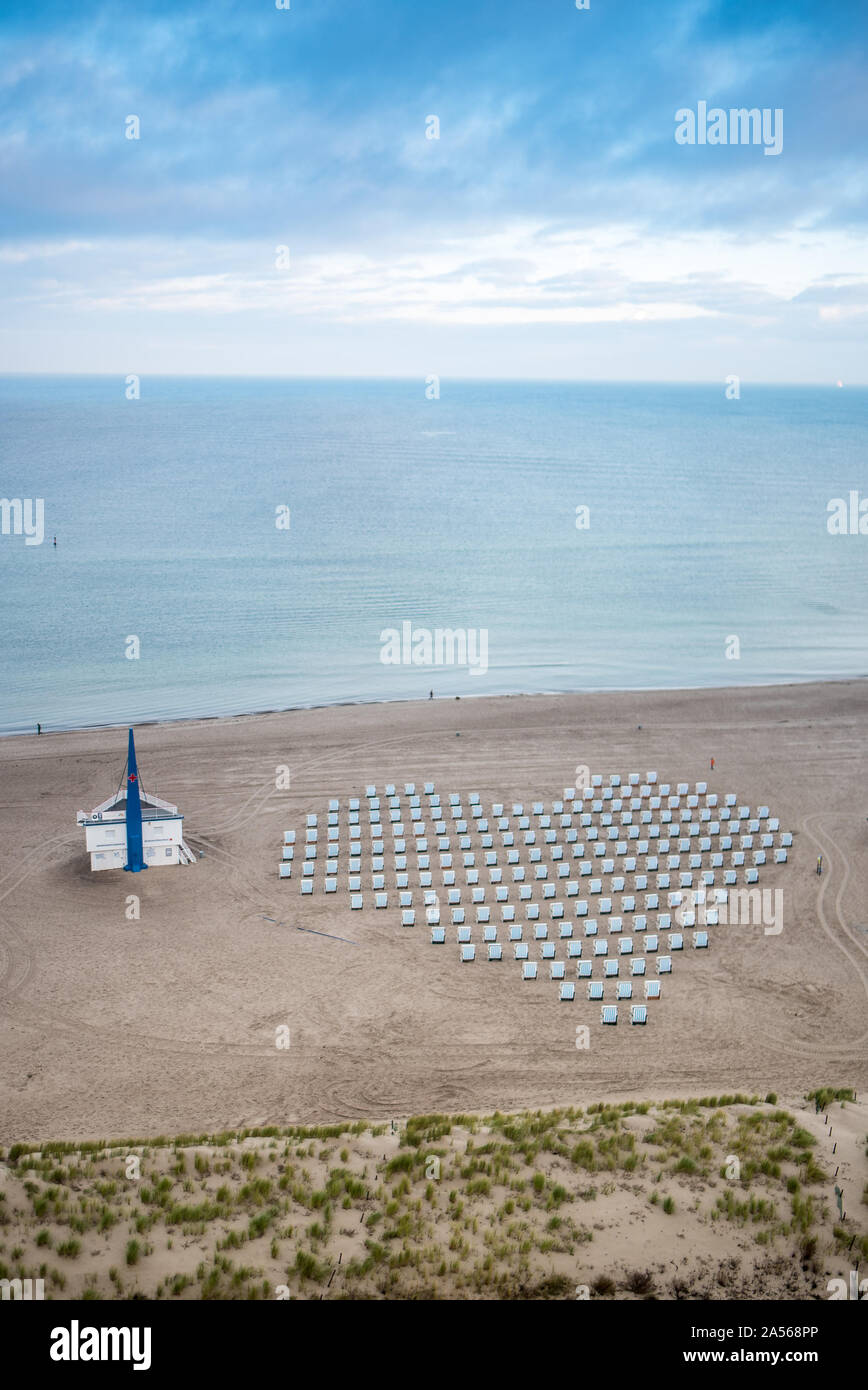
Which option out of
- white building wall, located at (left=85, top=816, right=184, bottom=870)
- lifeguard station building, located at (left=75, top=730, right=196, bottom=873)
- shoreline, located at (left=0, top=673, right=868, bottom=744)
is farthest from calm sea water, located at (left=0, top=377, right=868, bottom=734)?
white building wall, located at (left=85, top=816, right=184, bottom=870)

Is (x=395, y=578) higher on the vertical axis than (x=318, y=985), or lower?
higher

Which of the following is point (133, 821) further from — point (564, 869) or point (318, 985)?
point (564, 869)

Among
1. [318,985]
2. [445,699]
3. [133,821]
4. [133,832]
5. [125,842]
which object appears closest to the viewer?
[318,985]

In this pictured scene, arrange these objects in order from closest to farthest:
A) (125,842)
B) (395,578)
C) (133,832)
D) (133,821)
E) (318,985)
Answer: (318,985), (133,821), (133,832), (125,842), (395,578)

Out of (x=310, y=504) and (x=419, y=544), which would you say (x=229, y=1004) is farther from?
(x=310, y=504)

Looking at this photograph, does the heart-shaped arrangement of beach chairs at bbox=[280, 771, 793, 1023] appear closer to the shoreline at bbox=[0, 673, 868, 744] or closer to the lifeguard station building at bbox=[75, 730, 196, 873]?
the lifeguard station building at bbox=[75, 730, 196, 873]

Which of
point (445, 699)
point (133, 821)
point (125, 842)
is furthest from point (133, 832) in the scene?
point (445, 699)
